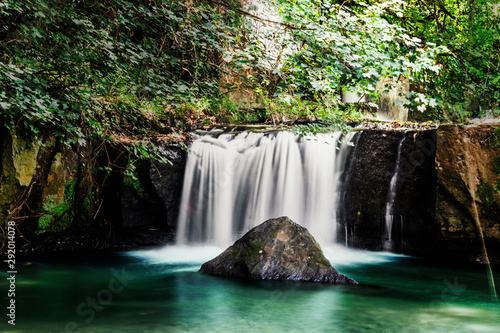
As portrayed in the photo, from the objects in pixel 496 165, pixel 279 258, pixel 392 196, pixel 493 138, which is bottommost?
pixel 279 258

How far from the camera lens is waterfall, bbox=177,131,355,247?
27.7 feet

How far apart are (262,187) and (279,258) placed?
344cm

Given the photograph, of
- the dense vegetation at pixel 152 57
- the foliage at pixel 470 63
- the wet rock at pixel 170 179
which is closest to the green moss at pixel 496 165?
the foliage at pixel 470 63

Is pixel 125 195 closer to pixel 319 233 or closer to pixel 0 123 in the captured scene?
pixel 0 123

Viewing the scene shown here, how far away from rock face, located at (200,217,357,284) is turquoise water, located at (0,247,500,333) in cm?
15

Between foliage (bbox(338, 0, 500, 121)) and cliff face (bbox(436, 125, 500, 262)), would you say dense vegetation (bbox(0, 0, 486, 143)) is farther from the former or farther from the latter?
foliage (bbox(338, 0, 500, 121))

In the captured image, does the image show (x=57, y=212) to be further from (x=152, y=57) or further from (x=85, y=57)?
(x=152, y=57)

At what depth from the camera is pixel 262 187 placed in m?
8.66

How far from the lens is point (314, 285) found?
5.02 meters

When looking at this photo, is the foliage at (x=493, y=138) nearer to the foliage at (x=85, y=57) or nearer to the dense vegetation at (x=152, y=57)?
the dense vegetation at (x=152, y=57)

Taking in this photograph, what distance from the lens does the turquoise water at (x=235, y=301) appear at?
381cm

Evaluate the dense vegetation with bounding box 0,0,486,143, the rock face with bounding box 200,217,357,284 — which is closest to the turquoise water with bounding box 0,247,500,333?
the rock face with bounding box 200,217,357,284

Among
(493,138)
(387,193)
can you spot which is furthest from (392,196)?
(493,138)

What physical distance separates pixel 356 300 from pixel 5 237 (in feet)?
17.8
